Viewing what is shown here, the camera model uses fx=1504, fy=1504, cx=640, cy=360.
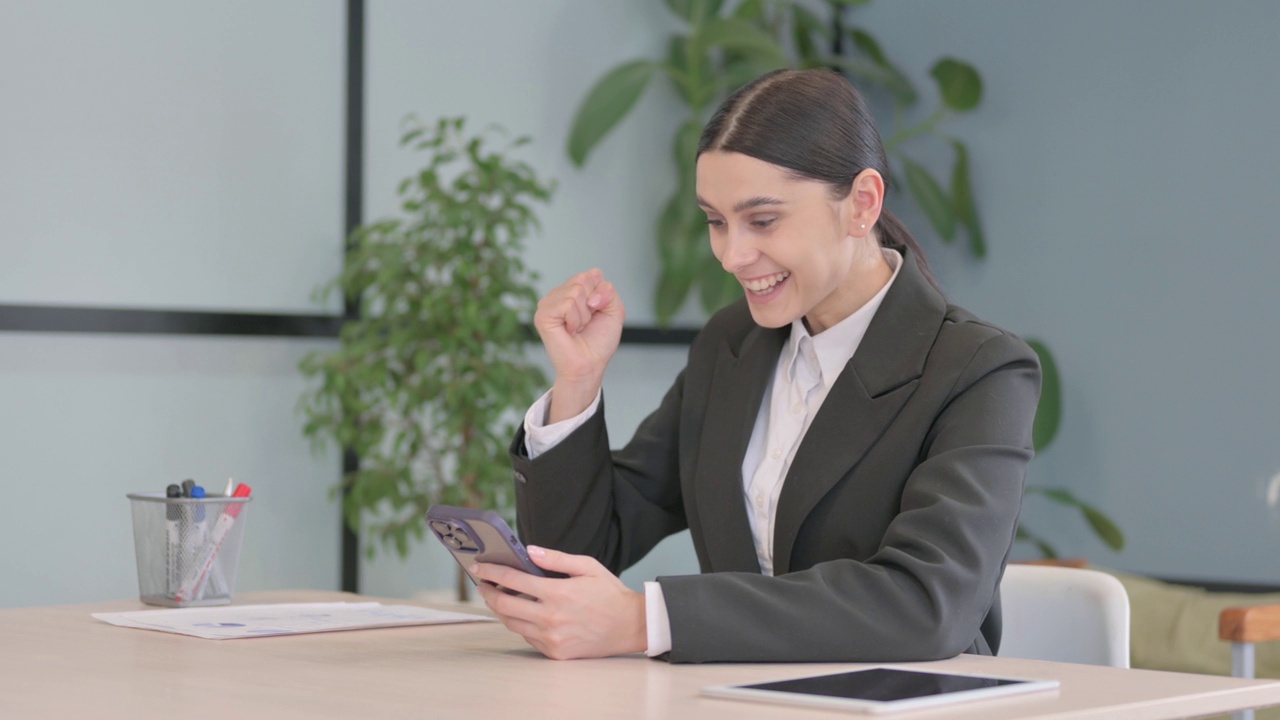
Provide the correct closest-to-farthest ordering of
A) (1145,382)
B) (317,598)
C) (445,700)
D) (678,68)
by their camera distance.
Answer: (445,700) → (317,598) → (1145,382) → (678,68)

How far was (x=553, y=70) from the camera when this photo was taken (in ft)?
14.8

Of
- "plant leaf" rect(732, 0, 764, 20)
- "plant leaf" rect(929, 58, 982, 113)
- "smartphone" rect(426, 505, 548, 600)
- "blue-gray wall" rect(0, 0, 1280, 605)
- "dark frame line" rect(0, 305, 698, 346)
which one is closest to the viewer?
"smartphone" rect(426, 505, 548, 600)

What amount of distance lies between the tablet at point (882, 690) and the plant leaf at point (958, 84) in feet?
11.6

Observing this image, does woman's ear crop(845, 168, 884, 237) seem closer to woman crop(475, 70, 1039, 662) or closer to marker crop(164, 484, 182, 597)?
woman crop(475, 70, 1039, 662)

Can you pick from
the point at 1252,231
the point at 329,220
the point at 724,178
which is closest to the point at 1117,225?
the point at 1252,231

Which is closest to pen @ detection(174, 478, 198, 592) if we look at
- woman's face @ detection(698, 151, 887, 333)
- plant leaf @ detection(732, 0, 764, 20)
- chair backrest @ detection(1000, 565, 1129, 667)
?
woman's face @ detection(698, 151, 887, 333)

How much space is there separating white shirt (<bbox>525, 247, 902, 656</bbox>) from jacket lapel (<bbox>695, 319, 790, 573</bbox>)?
2 cm

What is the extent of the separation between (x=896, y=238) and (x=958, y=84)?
2.74 meters

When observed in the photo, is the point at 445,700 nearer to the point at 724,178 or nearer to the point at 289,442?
the point at 724,178

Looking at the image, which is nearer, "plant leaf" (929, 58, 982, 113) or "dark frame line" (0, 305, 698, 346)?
"dark frame line" (0, 305, 698, 346)

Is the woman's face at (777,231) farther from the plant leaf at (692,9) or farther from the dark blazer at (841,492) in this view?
the plant leaf at (692,9)

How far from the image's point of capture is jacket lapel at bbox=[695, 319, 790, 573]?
6.22ft

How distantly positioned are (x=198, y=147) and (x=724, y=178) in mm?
2250

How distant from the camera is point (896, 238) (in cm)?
204
